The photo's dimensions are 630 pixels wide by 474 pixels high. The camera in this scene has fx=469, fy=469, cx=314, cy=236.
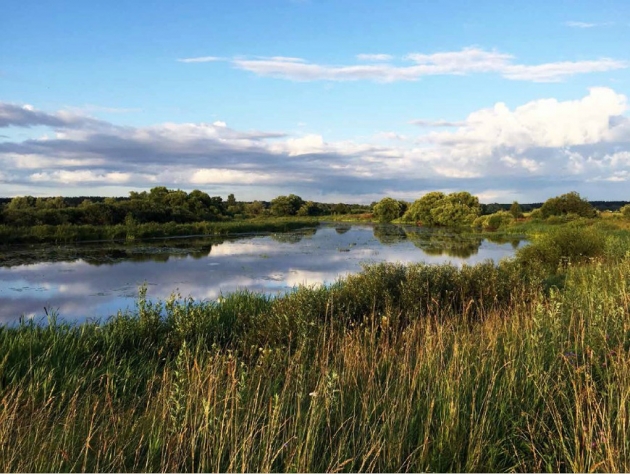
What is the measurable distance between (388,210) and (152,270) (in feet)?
193

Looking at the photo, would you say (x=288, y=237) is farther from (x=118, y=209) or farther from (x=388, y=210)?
(x=388, y=210)

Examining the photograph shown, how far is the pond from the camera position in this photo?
11.9 meters

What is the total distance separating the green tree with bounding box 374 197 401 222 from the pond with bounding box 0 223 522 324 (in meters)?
45.0

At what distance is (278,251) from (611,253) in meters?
15.2

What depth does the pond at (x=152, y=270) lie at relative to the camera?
11.9 metres

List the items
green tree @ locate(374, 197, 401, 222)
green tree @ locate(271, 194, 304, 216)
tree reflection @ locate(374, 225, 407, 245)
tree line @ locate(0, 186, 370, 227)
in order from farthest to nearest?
green tree @ locate(374, 197, 401, 222)
green tree @ locate(271, 194, 304, 216)
tree reflection @ locate(374, 225, 407, 245)
tree line @ locate(0, 186, 370, 227)

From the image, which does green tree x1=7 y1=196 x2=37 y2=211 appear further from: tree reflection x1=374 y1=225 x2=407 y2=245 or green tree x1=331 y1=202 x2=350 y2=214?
green tree x1=331 y1=202 x2=350 y2=214

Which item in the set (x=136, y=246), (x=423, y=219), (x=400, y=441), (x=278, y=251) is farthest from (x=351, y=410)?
(x=423, y=219)

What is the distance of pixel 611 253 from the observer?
14.9 metres

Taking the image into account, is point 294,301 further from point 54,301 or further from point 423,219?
point 423,219

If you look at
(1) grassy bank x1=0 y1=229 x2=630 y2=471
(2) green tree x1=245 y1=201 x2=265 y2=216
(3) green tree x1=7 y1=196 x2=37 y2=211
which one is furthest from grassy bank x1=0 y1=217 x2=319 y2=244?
(2) green tree x1=245 y1=201 x2=265 y2=216

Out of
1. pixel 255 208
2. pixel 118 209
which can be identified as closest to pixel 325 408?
pixel 118 209

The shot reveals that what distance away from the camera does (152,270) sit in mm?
17250

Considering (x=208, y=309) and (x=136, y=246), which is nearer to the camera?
(x=208, y=309)
